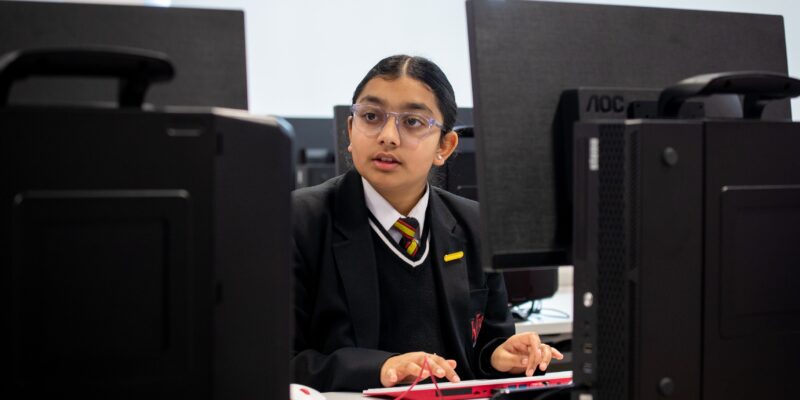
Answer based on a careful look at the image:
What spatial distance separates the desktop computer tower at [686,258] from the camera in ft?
2.39

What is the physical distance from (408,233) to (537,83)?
0.69 m

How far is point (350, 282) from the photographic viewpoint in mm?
1370

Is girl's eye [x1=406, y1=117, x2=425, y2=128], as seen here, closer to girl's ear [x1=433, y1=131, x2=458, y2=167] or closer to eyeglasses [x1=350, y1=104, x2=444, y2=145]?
eyeglasses [x1=350, y1=104, x2=444, y2=145]

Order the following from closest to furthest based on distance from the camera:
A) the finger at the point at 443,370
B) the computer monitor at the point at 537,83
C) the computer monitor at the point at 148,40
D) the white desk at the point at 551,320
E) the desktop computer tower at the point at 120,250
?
1. the desktop computer tower at the point at 120,250
2. the computer monitor at the point at 148,40
3. the computer monitor at the point at 537,83
4. the finger at the point at 443,370
5. the white desk at the point at 551,320

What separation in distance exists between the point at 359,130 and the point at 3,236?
0.96 m

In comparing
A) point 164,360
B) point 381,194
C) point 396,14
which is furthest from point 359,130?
point 396,14

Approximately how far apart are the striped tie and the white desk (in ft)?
2.58

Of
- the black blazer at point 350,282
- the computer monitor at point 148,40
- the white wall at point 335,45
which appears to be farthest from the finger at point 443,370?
the white wall at point 335,45

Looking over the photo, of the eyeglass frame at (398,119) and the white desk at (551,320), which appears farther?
the white desk at (551,320)

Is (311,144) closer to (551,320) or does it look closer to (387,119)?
(551,320)

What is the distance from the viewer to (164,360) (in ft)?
1.87

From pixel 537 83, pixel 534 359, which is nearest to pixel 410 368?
pixel 534 359

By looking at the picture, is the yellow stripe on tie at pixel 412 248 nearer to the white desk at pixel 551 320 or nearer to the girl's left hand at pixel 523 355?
the girl's left hand at pixel 523 355

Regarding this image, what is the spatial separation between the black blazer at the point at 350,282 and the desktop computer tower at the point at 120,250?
0.66 m
